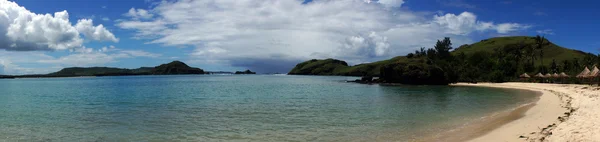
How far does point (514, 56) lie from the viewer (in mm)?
145250

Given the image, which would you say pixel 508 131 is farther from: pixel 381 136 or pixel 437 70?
pixel 437 70

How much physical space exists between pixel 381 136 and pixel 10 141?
851 inches

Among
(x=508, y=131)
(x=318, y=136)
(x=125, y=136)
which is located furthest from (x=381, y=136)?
(x=125, y=136)

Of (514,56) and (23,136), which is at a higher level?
(514,56)

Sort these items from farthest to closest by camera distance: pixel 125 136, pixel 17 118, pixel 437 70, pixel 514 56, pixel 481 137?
pixel 514 56 < pixel 437 70 < pixel 17 118 < pixel 125 136 < pixel 481 137

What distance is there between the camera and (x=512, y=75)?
5285 inches

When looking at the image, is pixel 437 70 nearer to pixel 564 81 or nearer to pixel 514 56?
pixel 564 81

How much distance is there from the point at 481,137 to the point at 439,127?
5.28 m

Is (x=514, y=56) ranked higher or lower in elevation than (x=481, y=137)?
higher

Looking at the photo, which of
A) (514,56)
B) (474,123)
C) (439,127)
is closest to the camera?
(439,127)

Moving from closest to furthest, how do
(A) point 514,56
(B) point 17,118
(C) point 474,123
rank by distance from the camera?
(C) point 474,123
(B) point 17,118
(A) point 514,56

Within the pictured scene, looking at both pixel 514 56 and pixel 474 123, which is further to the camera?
pixel 514 56

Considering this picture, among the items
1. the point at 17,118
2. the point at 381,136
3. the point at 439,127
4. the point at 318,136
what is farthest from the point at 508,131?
the point at 17,118

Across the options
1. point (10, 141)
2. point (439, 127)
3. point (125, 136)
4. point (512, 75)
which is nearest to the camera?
point (10, 141)
